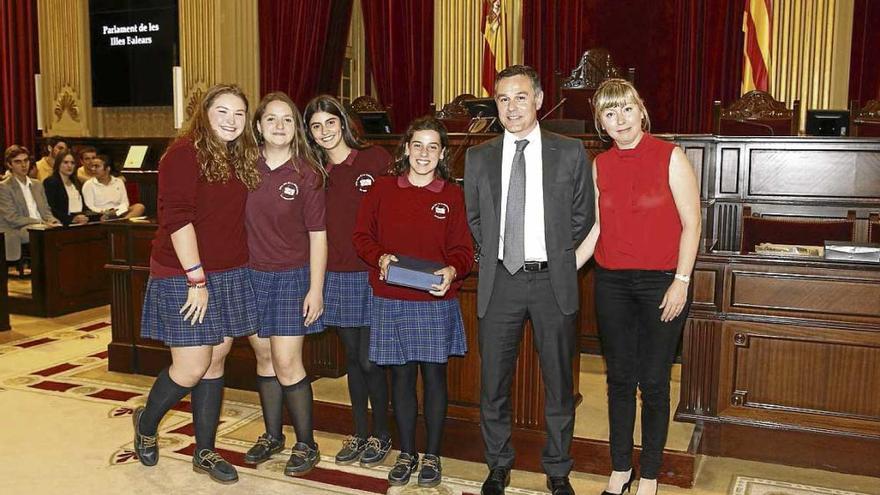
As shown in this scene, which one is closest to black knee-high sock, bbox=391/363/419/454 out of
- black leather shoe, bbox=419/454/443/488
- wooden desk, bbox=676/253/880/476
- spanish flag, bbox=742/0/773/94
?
black leather shoe, bbox=419/454/443/488

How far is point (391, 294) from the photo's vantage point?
3000 millimetres

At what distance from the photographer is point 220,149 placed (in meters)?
2.93

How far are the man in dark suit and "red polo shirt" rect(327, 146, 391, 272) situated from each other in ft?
1.46

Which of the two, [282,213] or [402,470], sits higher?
[282,213]

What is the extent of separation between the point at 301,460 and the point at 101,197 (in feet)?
17.0

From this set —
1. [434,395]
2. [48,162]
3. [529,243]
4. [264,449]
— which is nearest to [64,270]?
[48,162]

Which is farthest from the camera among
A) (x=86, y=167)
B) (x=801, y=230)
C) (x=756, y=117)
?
(x=86, y=167)

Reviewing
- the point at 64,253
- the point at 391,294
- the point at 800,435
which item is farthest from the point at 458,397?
the point at 64,253

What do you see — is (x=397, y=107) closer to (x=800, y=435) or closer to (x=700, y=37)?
(x=700, y=37)

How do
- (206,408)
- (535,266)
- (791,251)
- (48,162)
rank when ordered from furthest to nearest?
(48,162) < (791,251) < (206,408) < (535,266)

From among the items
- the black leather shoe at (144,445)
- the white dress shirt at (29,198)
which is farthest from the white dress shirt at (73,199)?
the black leather shoe at (144,445)

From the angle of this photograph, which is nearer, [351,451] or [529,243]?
[529,243]

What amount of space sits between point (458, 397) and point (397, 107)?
16.4 feet

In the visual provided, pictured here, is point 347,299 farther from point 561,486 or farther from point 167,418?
point 167,418
